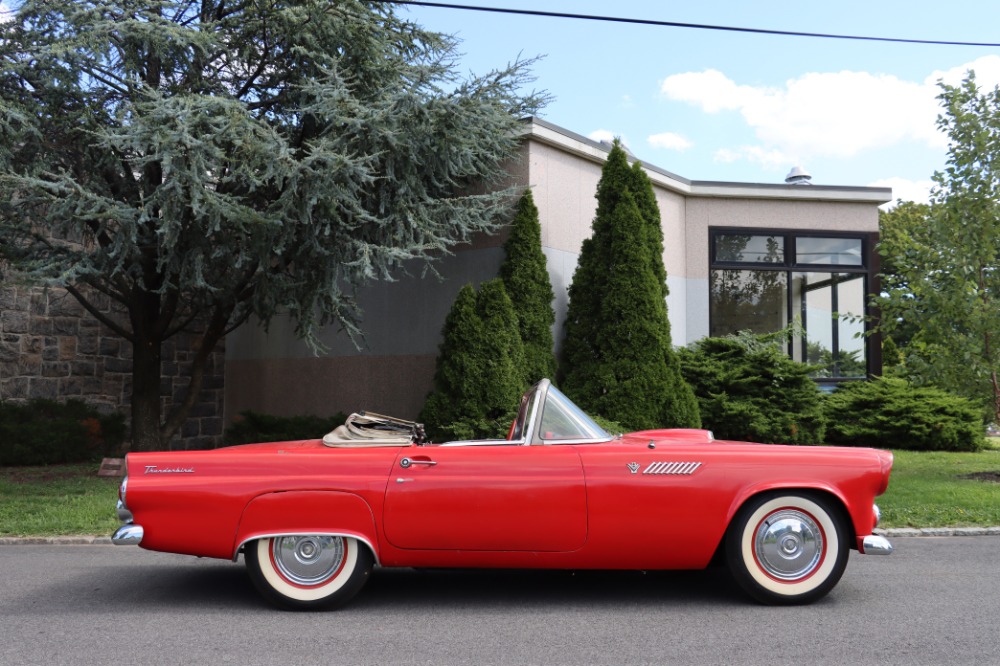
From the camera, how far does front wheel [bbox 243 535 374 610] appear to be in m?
5.06

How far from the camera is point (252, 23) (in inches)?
431

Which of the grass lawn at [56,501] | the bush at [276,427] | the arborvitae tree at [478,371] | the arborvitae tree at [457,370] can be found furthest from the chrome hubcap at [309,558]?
the bush at [276,427]

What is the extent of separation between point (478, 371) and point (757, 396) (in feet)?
15.3

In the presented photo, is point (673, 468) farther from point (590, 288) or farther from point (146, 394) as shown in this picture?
point (146, 394)

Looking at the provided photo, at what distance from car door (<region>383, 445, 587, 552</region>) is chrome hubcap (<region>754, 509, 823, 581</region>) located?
105cm

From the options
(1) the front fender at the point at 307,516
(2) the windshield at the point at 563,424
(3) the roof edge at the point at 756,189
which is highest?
(3) the roof edge at the point at 756,189

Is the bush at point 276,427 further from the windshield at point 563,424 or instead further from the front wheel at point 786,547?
the front wheel at point 786,547

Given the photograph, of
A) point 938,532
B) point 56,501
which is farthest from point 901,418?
point 56,501

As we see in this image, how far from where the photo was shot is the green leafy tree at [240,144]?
968cm

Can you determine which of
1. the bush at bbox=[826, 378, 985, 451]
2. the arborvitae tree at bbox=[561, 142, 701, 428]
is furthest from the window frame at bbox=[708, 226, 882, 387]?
the arborvitae tree at bbox=[561, 142, 701, 428]

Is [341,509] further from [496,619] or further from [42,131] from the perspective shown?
[42,131]

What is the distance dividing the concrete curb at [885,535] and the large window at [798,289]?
7.50m

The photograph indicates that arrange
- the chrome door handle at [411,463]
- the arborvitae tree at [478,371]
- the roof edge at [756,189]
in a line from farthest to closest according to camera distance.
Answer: the roof edge at [756,189]
the arborvitae tree at [478,371]
the chrome door handle at [411,463]

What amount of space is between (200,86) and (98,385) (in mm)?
5765
